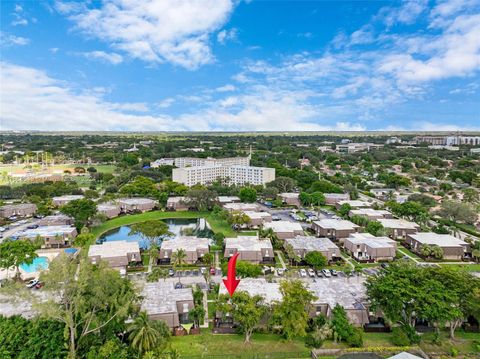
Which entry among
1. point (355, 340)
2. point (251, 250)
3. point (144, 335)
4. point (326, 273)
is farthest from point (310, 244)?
point (144, 335)

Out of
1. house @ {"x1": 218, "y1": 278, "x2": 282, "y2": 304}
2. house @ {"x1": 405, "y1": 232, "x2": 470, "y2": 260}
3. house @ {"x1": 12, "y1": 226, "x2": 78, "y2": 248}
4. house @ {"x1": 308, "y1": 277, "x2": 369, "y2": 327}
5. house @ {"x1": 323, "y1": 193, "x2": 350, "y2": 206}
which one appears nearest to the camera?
house @ {"x1": 308, "y1": 277, "x2": 369, "y2": 327}

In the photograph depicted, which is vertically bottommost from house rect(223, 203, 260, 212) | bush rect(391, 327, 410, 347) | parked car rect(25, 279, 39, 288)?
parked car rect(25, 279, 39, 288)

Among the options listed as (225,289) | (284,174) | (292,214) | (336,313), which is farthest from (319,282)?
(284,174)

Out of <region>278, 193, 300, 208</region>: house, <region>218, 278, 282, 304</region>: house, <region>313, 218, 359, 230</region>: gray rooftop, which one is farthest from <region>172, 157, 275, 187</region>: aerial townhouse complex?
<region>218, 278, 282, 304</region>: house

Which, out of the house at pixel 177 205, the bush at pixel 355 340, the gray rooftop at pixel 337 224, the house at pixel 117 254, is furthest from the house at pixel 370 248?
the house at pixel 177 205

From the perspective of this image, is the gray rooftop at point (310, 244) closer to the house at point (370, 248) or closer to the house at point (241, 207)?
the house at point (370, 248)

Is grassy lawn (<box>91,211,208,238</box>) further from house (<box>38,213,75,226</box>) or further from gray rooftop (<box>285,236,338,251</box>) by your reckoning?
gray rooftop (<box>285,236,338,251</box>)

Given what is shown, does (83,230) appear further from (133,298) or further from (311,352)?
(311,352)
